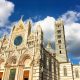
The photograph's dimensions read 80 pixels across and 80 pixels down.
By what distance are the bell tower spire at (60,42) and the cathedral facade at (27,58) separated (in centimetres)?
510

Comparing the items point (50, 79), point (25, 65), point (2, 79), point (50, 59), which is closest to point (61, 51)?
point (50, 59)

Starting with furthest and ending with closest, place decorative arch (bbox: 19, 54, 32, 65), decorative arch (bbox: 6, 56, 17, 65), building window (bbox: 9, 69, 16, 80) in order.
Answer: decorative arch (bbox: 6, 56, 17, 65)
decorative arch (bbox: 19, 54, 32, 65)
building window (bbox: 9, 69, 16, 80)

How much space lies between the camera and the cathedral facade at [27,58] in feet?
89.2

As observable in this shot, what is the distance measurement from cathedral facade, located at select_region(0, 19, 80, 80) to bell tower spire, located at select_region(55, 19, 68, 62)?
5.10m

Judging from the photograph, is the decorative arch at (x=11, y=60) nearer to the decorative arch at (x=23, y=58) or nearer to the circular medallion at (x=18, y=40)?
the decorative arch at (x=23, y=58)

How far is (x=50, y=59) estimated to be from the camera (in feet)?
106

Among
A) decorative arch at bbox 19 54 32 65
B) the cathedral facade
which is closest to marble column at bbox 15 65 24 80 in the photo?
the cathedral facade

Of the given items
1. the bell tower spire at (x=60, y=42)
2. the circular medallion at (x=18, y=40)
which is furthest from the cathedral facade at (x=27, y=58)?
the bell tower spire at (x=60, y=42)

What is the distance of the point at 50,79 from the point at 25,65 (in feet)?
22.0

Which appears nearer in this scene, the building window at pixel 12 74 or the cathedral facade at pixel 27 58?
the cathedral facade at pixel 27 58

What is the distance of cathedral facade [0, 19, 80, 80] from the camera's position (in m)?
27.2

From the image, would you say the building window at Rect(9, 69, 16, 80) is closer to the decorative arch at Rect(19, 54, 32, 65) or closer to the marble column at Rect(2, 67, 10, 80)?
the marble column at Rect(2, 67, 10, 80)

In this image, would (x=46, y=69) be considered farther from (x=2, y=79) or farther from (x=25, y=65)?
(x=2, y=79)

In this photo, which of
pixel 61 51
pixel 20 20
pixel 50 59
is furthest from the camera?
pixel 61 51
